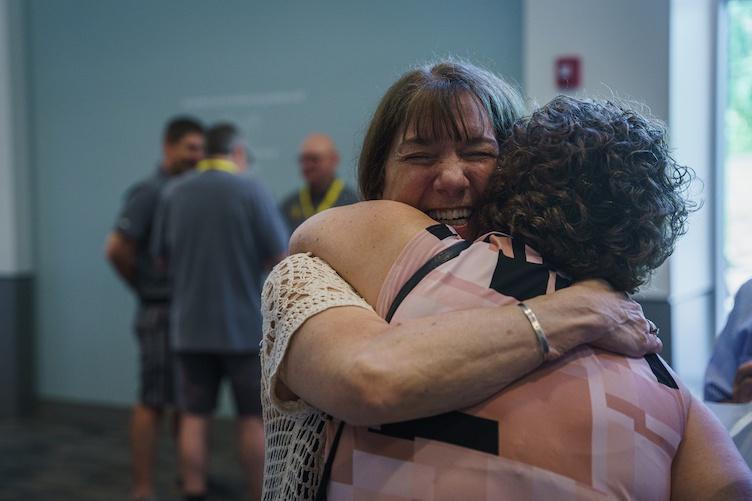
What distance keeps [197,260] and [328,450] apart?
2.49 meters

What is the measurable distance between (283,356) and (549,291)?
349 millimetres

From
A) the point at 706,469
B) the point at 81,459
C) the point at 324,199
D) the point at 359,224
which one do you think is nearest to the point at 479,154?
the point at 359,224

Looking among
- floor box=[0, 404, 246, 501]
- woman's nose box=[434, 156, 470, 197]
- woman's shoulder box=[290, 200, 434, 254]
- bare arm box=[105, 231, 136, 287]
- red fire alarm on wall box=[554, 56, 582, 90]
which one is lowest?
floor box=[0, 404, 246, 501]

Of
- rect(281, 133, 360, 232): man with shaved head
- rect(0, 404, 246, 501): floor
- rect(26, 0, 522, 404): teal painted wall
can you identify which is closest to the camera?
rect(0, 404, 246, 501): floor

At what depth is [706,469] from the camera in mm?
1046

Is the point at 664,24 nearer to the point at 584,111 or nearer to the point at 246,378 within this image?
the point at 246,378

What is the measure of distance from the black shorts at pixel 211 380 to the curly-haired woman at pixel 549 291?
2380mm

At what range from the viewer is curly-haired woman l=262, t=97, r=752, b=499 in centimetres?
93

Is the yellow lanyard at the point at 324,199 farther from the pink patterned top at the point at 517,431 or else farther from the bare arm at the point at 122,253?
the pink patterned top at the point at 517,431

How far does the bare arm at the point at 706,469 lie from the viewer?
1.04 meters

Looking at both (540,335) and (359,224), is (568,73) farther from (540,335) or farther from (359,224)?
(540,335)

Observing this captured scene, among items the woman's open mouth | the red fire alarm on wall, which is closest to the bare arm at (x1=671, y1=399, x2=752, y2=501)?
the woman's open mouth

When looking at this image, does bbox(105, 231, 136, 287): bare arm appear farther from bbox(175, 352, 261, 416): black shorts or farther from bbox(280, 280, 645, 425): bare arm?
bbox(280, 280, 645, 425): bare arm

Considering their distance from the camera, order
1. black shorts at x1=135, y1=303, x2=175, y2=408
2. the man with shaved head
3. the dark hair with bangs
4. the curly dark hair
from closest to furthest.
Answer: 1. the curly dark hair
2. the dark hair with bangs
3. black shorts at x1=135, y1=303, x2=175, y2=408
4. the man with shaved head
